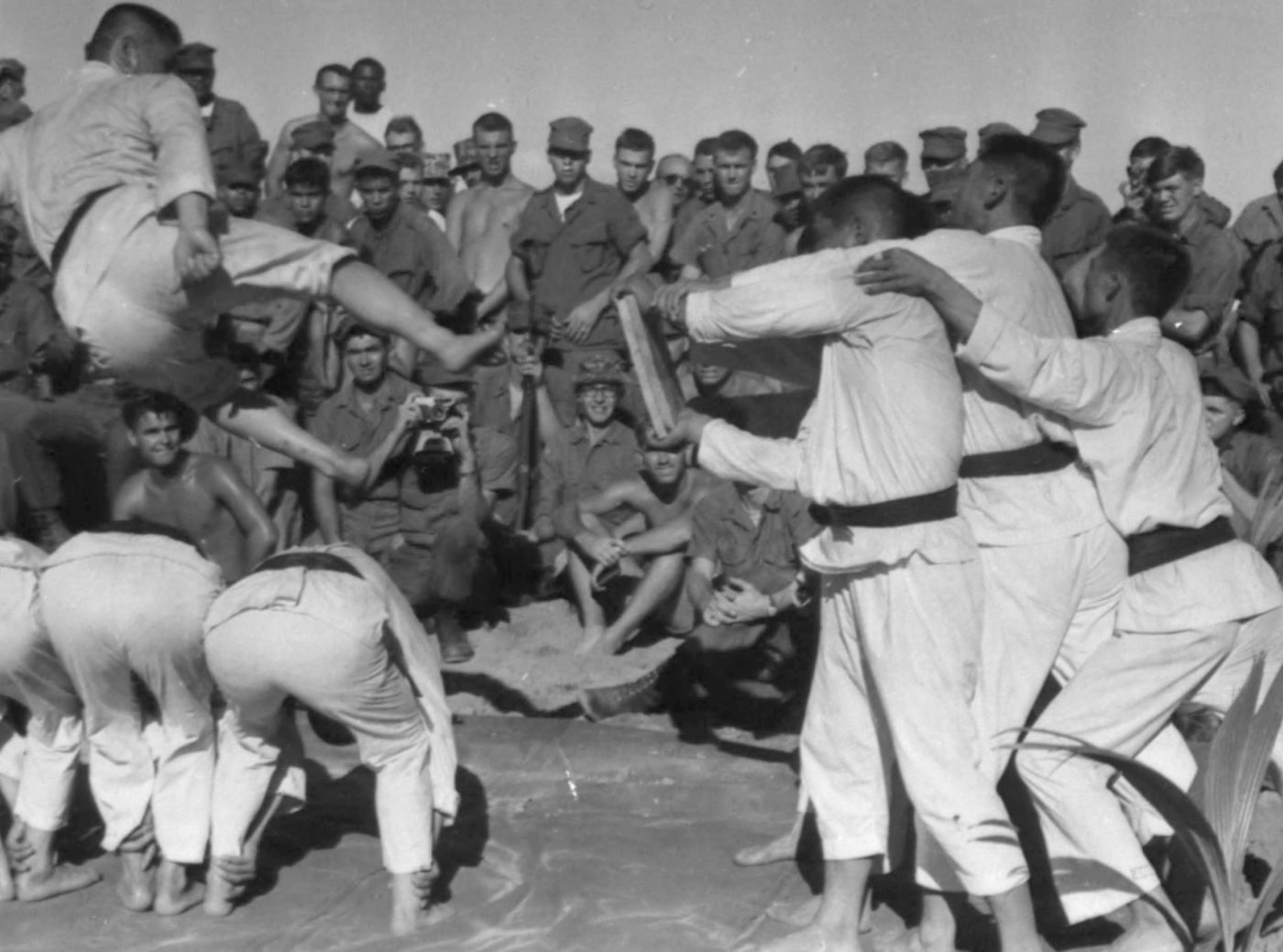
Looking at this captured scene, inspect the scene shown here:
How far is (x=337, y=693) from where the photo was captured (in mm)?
5840

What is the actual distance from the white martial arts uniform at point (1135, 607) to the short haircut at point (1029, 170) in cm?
41

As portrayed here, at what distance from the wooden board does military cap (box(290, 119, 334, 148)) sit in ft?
16.7

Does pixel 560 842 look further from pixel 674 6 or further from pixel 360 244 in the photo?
pixel 674 6

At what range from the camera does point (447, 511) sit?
889 centimetres

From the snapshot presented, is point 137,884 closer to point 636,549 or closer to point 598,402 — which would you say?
point 636,549

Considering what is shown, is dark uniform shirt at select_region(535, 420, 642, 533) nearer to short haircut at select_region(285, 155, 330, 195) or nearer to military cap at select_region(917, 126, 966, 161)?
short haircut at select_region(285, 155, 330, 195)

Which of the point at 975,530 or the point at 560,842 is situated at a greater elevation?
the point at 975,530

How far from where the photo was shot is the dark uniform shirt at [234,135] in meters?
10.7

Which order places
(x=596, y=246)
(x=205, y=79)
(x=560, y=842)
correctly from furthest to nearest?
(x=205, y=79), (x=596, y=246), (x=560, y=842)

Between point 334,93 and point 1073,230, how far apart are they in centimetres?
385

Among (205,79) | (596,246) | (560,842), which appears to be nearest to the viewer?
(560,842)

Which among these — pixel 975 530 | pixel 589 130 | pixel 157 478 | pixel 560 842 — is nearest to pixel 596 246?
pixel 589 130

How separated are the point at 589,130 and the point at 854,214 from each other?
15.0 feet

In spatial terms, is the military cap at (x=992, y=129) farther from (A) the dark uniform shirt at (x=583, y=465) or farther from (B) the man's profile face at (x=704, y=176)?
(A) the dark uniform shirt at (x=583, y=465)
